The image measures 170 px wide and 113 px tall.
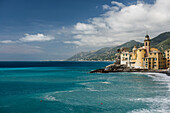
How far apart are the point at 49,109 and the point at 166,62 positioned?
101m

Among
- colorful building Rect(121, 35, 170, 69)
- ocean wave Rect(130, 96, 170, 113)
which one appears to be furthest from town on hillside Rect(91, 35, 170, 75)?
ocean wave Rect(130, 96, 170, 113)

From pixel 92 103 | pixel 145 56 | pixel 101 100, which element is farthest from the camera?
pixel 145 56

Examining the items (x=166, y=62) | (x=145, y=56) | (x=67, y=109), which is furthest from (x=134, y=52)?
(x=67, y=109)

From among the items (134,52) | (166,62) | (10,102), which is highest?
(134,52)

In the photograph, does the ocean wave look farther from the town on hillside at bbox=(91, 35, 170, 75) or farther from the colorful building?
the colorful building

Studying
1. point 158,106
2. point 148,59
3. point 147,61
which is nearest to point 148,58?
point 148,59

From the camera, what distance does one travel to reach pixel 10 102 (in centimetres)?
2867

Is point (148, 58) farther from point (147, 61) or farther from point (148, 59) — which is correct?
point (147, 61)

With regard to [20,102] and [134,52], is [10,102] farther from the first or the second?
[134,52]

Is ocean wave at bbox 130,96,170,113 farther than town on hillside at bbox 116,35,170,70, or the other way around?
town on hillside at bbox 116,35,170,70

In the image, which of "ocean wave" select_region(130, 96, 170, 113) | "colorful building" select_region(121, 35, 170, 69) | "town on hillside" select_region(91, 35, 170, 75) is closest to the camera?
"ocean wave" select_region(130, 96, 170, 113)

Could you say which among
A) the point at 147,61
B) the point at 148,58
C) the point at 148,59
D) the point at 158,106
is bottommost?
the point at 158,106

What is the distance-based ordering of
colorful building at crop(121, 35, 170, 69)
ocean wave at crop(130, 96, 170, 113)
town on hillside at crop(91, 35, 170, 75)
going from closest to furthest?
ocean wave at crop(130, 96, 170, 113) → town on hillside at crop(91, 35, 170, 75) → colorful building at crop(121, 35, 170, 69)

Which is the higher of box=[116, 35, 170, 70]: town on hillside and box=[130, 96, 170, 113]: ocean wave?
box=[116, 35, 170, 70]: town on hillside
